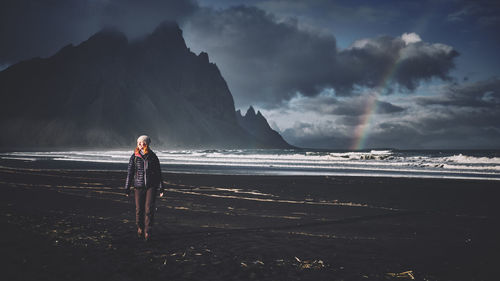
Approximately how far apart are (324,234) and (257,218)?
266 centimetres

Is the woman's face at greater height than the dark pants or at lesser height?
greater

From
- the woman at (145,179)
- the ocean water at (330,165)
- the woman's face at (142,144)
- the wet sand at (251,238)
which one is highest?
the woman's face at (142,144)

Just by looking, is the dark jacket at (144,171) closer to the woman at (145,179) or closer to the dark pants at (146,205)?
the woman at (145,179)

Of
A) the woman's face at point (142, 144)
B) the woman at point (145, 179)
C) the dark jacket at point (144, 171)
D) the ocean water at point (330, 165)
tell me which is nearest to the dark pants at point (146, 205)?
the woman at point (145, 179)

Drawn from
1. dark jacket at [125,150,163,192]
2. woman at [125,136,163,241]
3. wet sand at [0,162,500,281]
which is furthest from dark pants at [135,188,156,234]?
wet sand at [0,162,500,281]

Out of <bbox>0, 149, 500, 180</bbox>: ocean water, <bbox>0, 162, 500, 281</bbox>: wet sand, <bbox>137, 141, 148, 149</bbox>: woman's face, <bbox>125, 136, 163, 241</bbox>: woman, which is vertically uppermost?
<bbox>137, 141, 148, 149</bbox>: woman's face

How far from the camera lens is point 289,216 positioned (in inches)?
454

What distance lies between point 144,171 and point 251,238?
2929 mm

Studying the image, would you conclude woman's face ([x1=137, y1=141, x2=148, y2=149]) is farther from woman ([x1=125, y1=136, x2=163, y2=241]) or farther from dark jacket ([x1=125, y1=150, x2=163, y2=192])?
dark jacket ([x1=125, y1=150, x2=163, y2=192])

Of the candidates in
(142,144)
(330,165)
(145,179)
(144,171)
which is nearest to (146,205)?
(145,179)

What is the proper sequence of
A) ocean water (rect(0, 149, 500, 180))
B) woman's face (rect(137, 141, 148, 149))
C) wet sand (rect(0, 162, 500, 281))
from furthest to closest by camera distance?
ocean water (rect(0, 149, 500, 180)) → woman's face (rect(137, 141, 148, 149)) → wet sand (rect(0, 162, 500, 281))

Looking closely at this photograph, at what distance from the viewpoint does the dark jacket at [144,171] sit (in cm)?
795

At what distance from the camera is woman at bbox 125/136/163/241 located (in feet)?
26.0

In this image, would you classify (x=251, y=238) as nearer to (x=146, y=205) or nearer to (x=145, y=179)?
(x=146, y=205)
